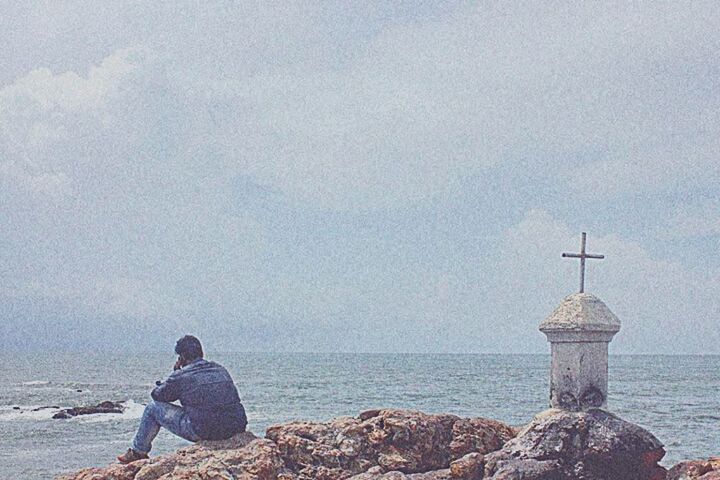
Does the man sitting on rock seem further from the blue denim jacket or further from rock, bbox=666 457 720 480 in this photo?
rock, bbox=666 457 720 480

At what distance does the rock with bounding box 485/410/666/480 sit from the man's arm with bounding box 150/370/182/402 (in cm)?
288

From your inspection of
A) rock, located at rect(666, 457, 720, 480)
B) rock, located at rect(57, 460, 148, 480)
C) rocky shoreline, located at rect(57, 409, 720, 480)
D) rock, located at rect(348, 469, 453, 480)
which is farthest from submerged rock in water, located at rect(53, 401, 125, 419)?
rock, located at rect(666, 457, 720, 480)

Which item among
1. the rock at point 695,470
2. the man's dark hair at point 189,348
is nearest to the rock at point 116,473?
the man's dark hair at point 189,348

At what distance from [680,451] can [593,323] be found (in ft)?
71.6

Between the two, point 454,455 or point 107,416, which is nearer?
point 454,455

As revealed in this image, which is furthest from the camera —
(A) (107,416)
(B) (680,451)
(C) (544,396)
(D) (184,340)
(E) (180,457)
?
(C) (544,396)

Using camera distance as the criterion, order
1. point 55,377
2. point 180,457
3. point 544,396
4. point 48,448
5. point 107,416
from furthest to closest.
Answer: point 55,377 → point 544,396 → point 107,416 → point 48,448 → point 180,457

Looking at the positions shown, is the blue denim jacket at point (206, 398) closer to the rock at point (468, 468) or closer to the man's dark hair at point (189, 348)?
the man's dark hair at point (189, 348)

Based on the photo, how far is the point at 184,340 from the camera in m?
8.98

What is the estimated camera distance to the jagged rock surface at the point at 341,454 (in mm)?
8180

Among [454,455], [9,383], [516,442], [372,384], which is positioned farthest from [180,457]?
[9,383]

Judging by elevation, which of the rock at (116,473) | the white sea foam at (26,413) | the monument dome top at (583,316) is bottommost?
the white sea foam at (26,413)

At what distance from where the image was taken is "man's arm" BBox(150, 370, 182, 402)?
8648 millimetres

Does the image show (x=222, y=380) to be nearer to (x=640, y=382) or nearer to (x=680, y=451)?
(x=680, y=451)
